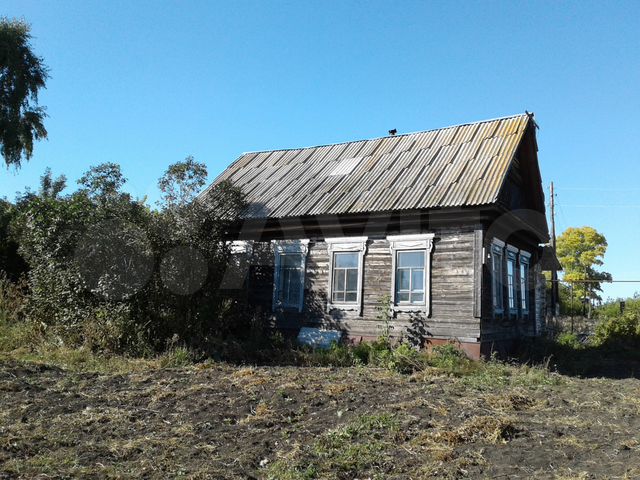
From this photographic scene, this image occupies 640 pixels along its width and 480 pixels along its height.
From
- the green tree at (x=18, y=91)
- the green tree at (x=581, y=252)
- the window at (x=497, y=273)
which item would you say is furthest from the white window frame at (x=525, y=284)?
the green tree at (x=581, y=252)

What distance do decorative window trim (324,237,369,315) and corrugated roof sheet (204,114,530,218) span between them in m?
0.81

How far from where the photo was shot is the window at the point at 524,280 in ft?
50.3

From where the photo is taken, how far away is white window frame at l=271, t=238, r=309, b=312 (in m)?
13.7

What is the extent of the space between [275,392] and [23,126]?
22078 mm

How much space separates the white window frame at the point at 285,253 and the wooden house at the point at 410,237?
0.03m

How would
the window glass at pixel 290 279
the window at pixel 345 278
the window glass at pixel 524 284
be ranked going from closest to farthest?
the window at pixel 345 278 → the window glass at pixel 290 279 → the window glass at pixel 524 284

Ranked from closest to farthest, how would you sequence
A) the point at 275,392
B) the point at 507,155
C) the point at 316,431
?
the point at 316,431 → the point at 275,392 → the point at 507,155

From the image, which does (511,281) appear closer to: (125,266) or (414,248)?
(414,248)

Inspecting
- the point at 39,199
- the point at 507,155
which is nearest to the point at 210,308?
the point at 39,199

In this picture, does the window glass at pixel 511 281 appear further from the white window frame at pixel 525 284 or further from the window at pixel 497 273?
the window at pixel 497 273

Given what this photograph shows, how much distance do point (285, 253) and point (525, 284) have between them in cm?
720

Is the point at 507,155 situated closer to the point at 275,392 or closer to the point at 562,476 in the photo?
the point at 275,392

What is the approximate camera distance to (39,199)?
12.1 m

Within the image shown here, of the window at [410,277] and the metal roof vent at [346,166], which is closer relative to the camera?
the window at [410,277]
